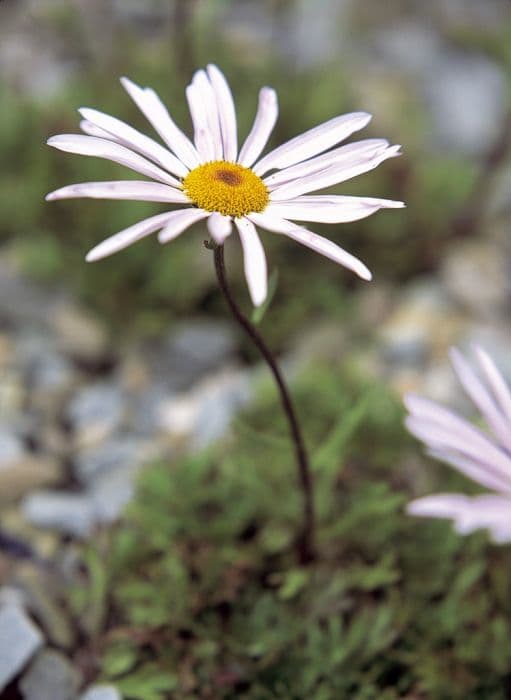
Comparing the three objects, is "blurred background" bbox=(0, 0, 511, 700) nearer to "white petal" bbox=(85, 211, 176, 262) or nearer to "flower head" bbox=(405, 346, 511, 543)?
"flower head" bbox=(405, 346, 511, 543)

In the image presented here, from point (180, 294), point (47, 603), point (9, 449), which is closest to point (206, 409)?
point (180, 294)

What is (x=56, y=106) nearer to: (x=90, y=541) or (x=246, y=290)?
(x=246, y=290)

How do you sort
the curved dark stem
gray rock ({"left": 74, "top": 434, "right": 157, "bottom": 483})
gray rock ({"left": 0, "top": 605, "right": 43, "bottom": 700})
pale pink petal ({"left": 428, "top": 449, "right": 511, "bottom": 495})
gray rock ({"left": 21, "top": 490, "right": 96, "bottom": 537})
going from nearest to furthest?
pale pink petal ({"left": 428, "top": 449, "right": 511, "bottom": 495})
the curved dark stem
gray rock ({"left": 0, "top": 605, "right": 43, "bottom": 700})
gray rock ({"left": 21, "top": 490, "right": 96, "bottom": 537})
gray rock ({"left": 74, "top": 434, "right": 157, "bottom": 483})

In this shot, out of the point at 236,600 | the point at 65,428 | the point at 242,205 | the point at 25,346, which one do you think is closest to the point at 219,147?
the point at 242,205

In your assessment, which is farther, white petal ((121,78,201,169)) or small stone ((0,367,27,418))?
Answer: small stone ((0,367,27,418))

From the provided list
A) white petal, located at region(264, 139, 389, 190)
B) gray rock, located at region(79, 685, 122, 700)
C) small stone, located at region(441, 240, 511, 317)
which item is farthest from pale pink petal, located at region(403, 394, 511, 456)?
small stone, located at region(441, 240, 511, 317)

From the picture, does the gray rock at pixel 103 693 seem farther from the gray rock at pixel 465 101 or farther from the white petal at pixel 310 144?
the gray rock at pixel 465 101

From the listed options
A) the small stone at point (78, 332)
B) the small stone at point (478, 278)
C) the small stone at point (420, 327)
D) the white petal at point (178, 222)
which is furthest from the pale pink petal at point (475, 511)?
the small stone at point (478, 278)

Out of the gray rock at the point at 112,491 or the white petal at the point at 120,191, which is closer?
the white petal at the point at 120,191
